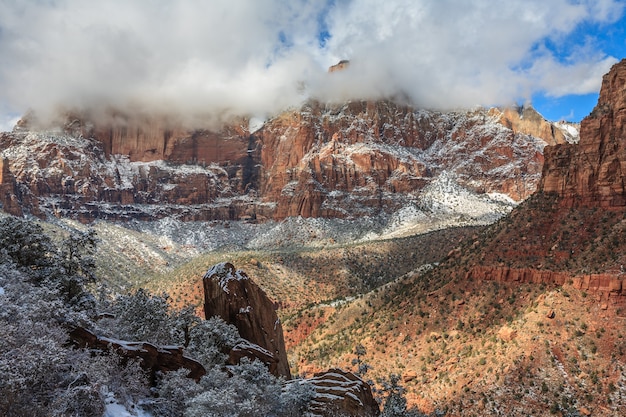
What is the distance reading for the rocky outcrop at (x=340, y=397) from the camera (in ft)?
55.0

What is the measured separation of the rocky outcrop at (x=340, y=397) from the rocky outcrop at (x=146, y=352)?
15.2 ft

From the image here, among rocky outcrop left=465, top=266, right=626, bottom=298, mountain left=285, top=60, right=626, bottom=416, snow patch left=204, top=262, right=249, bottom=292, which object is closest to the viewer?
snow patch left=204, top=262, right=249, bottom=292

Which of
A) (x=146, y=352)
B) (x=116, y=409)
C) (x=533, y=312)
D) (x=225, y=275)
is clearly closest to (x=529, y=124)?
Result: (x=533, y=312)

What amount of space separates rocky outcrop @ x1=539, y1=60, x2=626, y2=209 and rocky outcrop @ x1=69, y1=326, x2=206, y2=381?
1469 inches

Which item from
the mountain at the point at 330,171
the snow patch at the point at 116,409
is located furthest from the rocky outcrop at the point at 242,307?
the mountain at the point at 330,171

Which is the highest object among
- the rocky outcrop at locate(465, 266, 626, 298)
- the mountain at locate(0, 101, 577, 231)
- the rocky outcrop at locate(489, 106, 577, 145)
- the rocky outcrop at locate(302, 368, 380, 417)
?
the rocky outcrop at locate(489, 106, 577, 145)

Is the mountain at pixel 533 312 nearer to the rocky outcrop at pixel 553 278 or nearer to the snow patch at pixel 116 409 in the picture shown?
the rocky outcrop at pixel 553 278

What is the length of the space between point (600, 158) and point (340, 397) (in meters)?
36.3

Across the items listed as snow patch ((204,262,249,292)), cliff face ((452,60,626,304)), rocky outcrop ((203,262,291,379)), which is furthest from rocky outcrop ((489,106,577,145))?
snow patch ((204,262,249,292))

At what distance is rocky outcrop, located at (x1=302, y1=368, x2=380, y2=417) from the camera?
55.0ft

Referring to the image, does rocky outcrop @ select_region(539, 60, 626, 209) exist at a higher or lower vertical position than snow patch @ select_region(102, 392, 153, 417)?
higher

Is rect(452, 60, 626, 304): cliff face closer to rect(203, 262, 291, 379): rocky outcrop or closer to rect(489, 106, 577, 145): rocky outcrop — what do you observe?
rect(203, 262, 291, 379): rocky outcrop

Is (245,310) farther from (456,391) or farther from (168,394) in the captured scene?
(456,391)

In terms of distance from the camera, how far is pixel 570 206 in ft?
140
